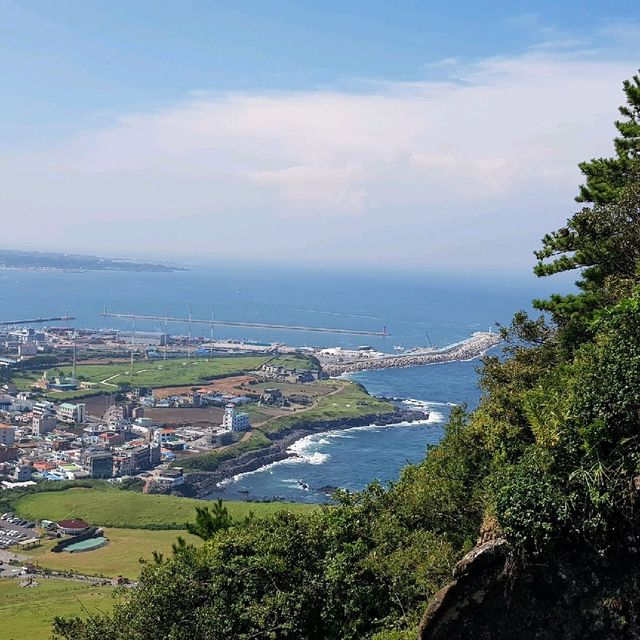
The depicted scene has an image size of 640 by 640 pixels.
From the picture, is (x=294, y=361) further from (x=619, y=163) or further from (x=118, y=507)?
(x=619, y=163)

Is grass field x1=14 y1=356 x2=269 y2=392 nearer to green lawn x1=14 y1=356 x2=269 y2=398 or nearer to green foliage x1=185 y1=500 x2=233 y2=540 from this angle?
green lawn x1=14 y1=356 x2=269 y2=398

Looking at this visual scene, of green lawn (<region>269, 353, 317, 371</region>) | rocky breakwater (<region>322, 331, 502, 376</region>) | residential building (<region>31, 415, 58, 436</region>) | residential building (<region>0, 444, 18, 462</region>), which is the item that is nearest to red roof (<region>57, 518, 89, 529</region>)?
residential building (<region>0, 444, 18, 462</region>)

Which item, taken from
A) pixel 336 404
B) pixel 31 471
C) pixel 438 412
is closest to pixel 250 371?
pixel 336 404

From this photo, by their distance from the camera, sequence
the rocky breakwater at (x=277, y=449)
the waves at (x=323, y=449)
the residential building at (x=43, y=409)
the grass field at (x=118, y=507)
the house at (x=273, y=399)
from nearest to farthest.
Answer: the grass field at (x=118, y=507), the waves at (x=323, y=449), the rocky breakwater at (x=277, y=449), the residential building at (x=43, y=409), the house at (x=273, y=399)

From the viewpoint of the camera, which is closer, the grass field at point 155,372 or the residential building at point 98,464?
the residential building at point 98,464

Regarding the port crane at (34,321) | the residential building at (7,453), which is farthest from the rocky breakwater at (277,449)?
the port crane at (34,321)

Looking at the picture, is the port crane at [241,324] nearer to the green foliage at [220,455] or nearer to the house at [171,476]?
the green foliage at [220,455]

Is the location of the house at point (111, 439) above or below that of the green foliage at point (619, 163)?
below
